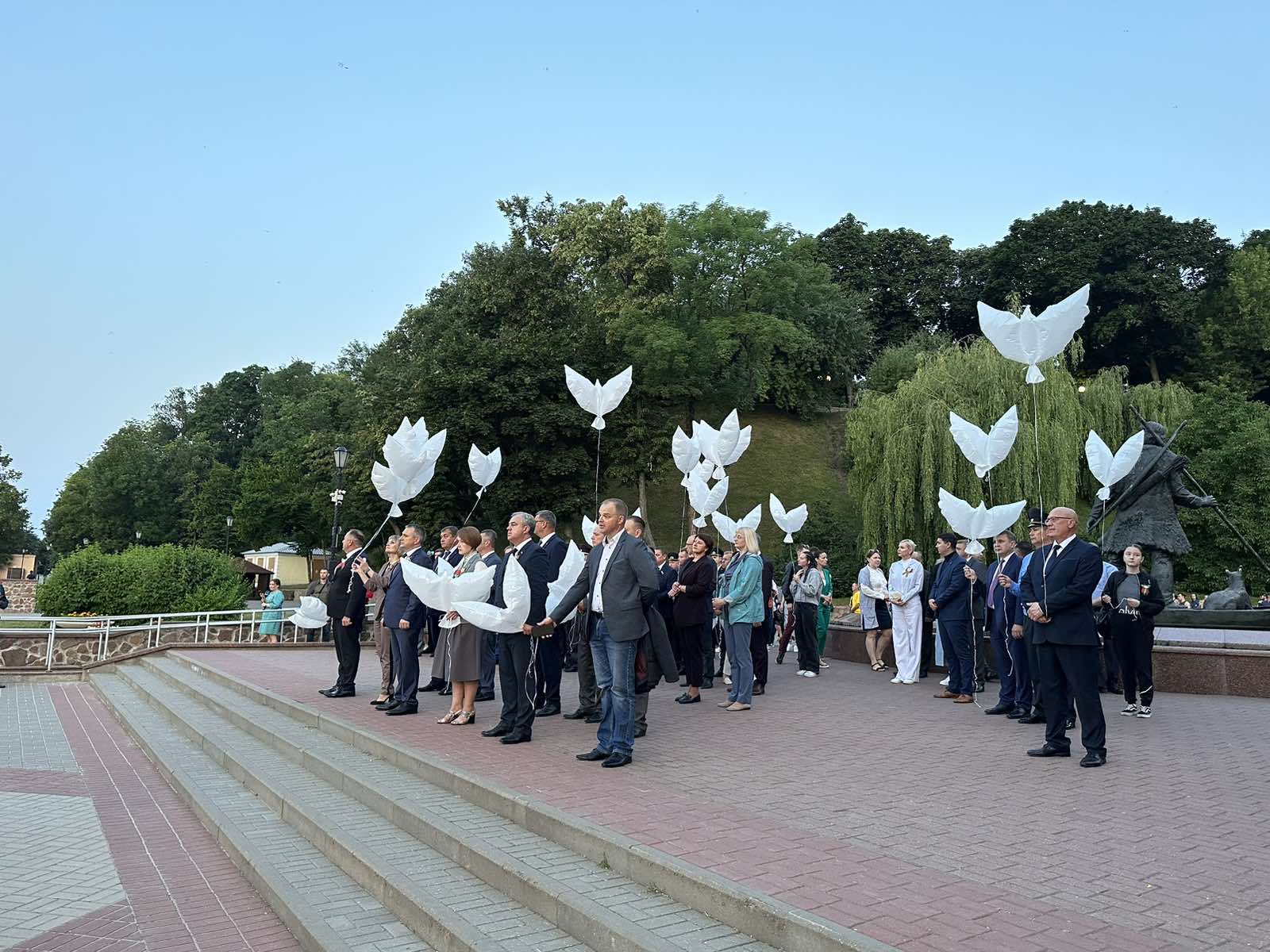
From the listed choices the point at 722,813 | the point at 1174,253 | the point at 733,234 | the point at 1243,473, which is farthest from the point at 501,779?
the point at 1174,253

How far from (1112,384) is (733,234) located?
2018 cm

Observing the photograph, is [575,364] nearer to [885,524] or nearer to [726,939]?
[885,524]

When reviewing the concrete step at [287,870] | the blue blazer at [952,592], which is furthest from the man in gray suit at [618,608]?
the blue blazer at [952,592]

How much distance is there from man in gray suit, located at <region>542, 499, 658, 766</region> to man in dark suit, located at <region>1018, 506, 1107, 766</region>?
3.02 m

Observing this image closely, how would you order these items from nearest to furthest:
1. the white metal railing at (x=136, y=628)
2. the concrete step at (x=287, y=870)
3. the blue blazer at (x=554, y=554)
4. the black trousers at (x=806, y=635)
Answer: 1. the concrete step at (x=287, y=870)
2. the blue blazer at (x=554, y=554)
3. the black trousers at (x=806, y=635)
4. the white metal railing at (x=136, y=628)

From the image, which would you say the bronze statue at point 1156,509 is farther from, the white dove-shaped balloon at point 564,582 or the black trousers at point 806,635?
the white dove-shaped balloon at point 564,582

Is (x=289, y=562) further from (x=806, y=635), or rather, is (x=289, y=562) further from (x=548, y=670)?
(x=548, y=670)

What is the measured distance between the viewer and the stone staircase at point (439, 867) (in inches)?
150

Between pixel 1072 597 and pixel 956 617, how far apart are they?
3912 mm

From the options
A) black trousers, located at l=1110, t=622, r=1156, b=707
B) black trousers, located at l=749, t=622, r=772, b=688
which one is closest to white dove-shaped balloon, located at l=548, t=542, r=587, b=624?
black trousers, located at l=749, t=622, r=772, b=688

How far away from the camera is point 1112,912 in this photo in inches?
143

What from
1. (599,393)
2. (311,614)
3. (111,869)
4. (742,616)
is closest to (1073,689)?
(742,616)

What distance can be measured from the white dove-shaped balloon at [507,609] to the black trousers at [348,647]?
353 centimetres

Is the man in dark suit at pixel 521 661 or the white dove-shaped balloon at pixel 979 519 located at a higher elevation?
the white dove-shaped balloon at pixel 979 519
